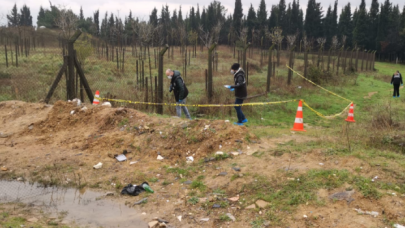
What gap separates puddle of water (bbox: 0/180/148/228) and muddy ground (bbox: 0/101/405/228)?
0.17 metres

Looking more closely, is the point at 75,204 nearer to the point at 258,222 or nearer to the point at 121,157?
the point at 121,157

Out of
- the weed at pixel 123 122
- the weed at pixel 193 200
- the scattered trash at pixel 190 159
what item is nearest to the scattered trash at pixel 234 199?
the weed at pixel 193 200

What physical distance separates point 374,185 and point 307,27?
62744 mm

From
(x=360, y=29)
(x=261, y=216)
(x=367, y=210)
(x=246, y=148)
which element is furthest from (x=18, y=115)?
(x=360, y=29)

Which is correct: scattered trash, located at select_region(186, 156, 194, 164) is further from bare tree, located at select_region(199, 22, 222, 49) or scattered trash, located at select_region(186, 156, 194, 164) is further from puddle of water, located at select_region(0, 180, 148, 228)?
bare tree, located at select_region(199, 22, 222, 49)

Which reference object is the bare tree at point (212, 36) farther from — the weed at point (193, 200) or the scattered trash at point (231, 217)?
the scattered trash at point (231, 217)

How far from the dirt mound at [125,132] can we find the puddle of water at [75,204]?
149 cm

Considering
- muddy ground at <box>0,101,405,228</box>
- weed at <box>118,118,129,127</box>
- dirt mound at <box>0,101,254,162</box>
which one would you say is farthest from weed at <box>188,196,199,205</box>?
weed at <box>118,118,129,127</box>

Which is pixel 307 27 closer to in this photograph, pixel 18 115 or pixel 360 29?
pixel 360 29

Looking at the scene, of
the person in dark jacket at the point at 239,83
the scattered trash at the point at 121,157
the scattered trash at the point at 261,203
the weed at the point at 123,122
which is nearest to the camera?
the scattered trash at the point at 261,203

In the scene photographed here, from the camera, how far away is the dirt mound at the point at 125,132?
20.6 feet

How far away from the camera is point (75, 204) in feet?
15.3

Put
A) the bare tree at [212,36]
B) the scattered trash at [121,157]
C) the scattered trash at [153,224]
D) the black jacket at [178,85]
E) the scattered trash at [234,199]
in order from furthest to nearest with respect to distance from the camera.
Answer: the bare tree at [212,36] < the black jacket at [178,85] < the scattered trash at [121,157] < the scattered trash at [234,199] < the scattered trash at [153,224]

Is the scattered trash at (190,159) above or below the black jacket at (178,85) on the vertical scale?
below
